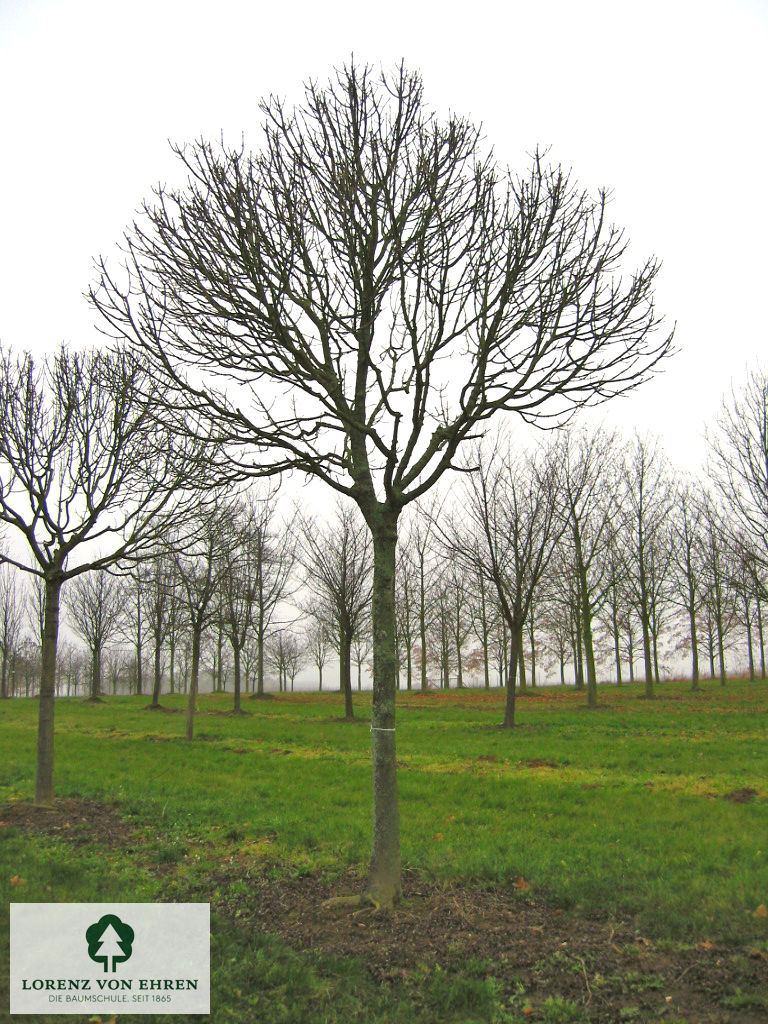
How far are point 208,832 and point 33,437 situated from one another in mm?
6216

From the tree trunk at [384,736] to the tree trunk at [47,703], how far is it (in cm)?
597

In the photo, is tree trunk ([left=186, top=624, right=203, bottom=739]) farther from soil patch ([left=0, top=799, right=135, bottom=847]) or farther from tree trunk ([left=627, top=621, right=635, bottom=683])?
tree trunk ([left=627, top=621, right=635, bottom=683])

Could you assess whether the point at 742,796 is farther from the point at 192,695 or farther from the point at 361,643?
the point at 361,643

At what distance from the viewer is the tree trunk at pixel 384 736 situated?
203 inches

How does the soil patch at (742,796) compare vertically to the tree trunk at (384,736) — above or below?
below

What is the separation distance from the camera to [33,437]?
376 inches

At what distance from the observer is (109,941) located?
445 centimetres

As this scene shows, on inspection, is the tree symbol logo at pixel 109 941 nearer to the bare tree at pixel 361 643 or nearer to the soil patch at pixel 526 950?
the soil patch at pixel 526 950

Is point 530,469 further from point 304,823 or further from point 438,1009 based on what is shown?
point 438,1009

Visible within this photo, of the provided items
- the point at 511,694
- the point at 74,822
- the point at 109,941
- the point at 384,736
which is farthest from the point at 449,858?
the point at 511,694

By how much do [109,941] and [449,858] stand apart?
3150mm

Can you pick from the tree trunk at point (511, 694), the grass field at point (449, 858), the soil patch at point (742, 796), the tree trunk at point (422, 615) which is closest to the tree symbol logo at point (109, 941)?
the grass field at point (449, 858)

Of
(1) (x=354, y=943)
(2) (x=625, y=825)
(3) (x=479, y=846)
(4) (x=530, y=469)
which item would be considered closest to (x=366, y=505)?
(1) (x=354, y=943)

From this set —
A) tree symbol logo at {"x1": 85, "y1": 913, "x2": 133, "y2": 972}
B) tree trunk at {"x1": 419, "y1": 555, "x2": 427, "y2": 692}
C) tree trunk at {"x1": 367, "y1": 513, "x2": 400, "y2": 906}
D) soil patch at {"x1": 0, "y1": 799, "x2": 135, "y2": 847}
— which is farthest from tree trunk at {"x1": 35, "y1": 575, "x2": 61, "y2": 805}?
tree trunk at {"x1": 419, "y1": 555, "x2": 427, "y2": 692}
